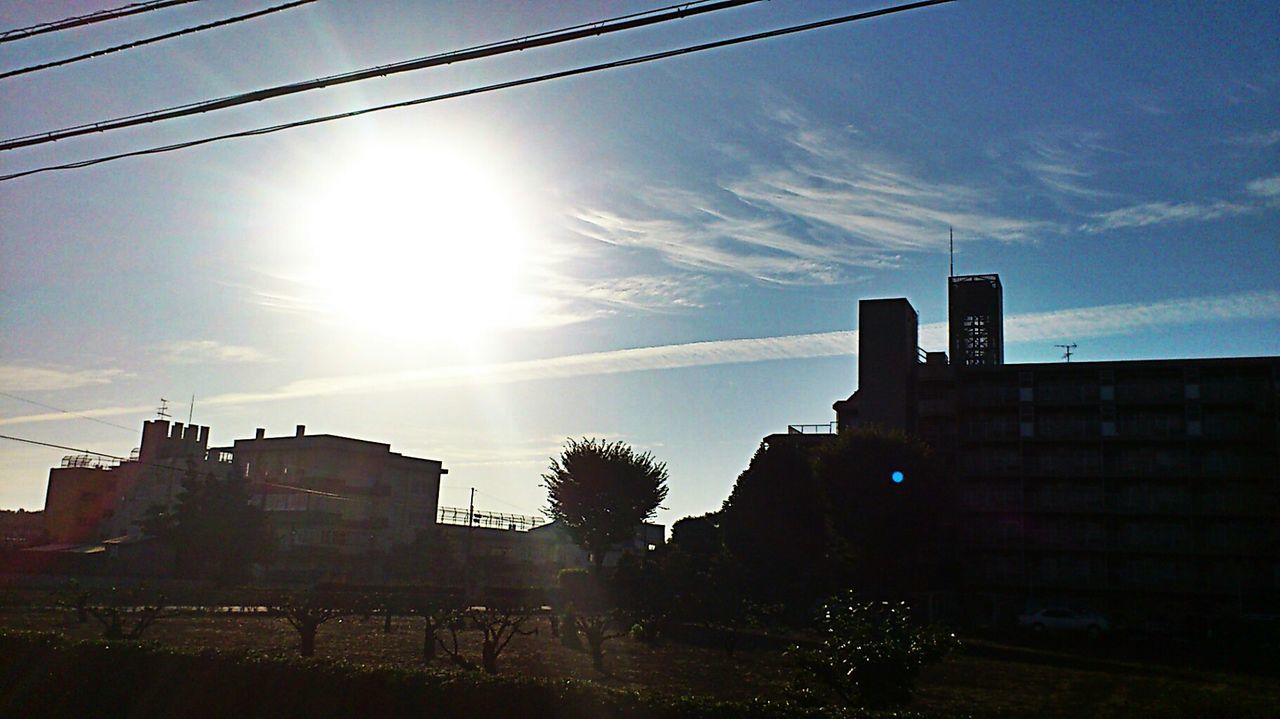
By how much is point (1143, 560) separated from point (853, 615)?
47343 mm

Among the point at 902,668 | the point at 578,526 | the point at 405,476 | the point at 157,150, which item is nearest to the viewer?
the point at 157,150

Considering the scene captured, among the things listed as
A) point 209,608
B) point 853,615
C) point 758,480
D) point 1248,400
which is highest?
point 1248,400

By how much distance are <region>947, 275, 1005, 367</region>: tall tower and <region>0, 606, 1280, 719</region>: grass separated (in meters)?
31.5

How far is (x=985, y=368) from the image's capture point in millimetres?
62375

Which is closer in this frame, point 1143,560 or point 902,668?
point 902,668

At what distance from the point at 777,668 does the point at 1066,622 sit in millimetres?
26337

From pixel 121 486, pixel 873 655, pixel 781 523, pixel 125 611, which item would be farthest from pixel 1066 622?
pixel 121 486

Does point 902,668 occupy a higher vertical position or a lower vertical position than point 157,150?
lower

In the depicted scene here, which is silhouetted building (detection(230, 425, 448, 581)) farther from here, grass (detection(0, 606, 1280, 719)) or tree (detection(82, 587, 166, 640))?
grass (detection(0, 606, 1280, 719))

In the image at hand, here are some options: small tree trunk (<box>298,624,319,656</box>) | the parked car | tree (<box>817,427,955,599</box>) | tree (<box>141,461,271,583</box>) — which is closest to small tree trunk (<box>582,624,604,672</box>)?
→ small tree trunk (<box>298,624,319,656</box>)

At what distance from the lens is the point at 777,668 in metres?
26.7

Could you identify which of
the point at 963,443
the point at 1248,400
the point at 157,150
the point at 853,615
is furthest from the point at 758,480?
the point at 157,150

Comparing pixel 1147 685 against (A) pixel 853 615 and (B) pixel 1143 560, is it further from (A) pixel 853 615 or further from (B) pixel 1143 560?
(B) pixel 1143 560

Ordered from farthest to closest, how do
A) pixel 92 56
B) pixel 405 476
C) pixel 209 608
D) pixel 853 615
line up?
pixel 405 476, pixel 209 608, pixel 853 615, pixel 92 56
